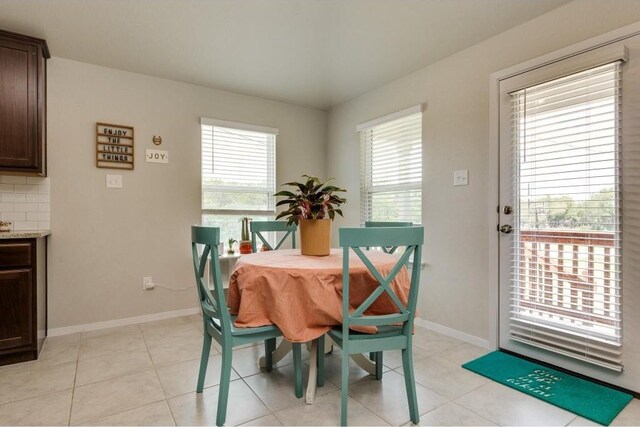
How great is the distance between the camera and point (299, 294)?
5.71 feet

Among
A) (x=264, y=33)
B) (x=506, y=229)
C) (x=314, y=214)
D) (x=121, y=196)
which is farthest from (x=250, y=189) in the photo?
(x=506, y=229)

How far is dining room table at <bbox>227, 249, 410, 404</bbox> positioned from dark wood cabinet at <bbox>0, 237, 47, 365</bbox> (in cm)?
162

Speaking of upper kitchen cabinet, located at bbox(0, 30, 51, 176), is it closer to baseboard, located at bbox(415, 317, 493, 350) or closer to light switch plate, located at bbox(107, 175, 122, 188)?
light switch plate, located at bbox(107, 175, 122, 188)

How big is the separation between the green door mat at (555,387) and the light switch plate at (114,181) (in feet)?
10.6

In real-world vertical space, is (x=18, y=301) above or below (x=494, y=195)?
below

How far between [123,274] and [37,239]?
0.83 meters

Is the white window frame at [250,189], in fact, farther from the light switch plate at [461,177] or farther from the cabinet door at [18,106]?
the light switch plate at [461,177]

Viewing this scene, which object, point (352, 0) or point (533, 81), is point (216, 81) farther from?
point (533, 81)

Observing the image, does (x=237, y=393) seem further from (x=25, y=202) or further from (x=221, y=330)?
(x=25, y=202)

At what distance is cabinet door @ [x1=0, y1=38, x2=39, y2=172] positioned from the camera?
2.50 meters

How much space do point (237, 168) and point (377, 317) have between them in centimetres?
268

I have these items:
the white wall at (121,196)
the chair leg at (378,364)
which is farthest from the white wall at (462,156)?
the white wall at (121,196)

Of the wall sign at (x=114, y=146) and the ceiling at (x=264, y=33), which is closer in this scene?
the ceiling at (x=264, y=33)

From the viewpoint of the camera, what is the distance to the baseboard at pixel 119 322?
2978 mm
